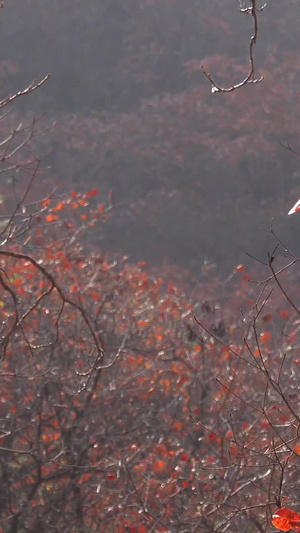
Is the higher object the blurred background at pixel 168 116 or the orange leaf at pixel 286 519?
the blurred background at pixel 168 116

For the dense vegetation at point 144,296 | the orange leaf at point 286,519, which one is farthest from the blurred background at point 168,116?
the orange leaf at point 286,519

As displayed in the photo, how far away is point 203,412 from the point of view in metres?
6.60

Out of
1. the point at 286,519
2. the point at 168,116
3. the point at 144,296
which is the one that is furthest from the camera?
the point at 168,116

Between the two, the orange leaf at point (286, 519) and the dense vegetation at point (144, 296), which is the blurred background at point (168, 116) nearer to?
the dense vegetation at point (144, 296)

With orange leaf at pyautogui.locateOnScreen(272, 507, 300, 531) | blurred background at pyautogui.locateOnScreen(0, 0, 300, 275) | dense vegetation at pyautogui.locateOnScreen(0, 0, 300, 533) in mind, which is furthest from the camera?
blurred background at pyautogui.locateOnScreen(0, 0, 300, 275)

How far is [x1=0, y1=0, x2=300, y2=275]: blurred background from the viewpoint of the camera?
16.7 meters

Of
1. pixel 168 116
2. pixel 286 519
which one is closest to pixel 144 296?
pixel 286 519

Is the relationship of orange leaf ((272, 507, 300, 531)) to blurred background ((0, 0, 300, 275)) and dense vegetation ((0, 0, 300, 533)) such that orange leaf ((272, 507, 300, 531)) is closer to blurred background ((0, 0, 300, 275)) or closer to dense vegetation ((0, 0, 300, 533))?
dense vegetation ((0, 0, 300, 533))

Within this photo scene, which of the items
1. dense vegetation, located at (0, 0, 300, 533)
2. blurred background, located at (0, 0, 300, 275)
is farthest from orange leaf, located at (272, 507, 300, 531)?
blurred background, located at (0, 0, 300, 275)

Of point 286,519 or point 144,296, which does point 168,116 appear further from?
point 286,519

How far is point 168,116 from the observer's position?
19422 mm

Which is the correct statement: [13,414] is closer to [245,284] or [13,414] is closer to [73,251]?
[73,251]

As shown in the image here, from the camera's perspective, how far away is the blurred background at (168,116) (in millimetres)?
16703

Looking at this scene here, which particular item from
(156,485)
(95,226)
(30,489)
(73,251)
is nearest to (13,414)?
(30,489)
